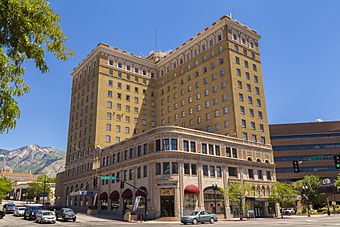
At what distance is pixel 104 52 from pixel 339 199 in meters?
88.6

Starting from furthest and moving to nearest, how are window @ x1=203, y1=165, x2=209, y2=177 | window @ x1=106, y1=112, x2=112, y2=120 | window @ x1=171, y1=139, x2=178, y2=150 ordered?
window @ x1=106, y1=112, x2=112, y2=120, window @ x1=203, y1=165, x2=209, y2=177, window @ x1=171, y1=139, x2=178, y2=150

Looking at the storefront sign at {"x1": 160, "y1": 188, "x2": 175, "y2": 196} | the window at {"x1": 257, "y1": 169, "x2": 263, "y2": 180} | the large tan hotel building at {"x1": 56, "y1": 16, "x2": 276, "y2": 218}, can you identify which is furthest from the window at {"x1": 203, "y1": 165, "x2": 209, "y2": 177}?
the window at {"x1": 257, "y1": 169, "x2": 263, "y2": 180}

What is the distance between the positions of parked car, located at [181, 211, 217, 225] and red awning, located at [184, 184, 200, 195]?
25.3 ft

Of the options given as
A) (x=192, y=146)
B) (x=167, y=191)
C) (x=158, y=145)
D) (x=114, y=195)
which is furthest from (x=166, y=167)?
(x=114, y=195)

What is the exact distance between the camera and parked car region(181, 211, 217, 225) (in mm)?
39219

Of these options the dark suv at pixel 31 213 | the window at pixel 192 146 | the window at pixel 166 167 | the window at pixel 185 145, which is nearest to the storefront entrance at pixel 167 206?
the window at pixel 166 167

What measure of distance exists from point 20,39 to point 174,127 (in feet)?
149

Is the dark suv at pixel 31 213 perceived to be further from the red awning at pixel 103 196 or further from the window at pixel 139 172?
the red awning at pixel 103 196

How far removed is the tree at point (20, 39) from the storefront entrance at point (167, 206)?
43.2 meters

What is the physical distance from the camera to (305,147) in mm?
106500

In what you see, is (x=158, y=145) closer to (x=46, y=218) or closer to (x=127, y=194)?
Answer: (x=127, y=194)

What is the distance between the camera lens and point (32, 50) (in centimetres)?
880

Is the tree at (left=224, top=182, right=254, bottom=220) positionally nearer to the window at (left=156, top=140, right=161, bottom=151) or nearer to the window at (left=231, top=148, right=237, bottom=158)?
the window at (left=231, top=148, right=237, bottom=158)

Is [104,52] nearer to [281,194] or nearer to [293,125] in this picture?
[281,194]
